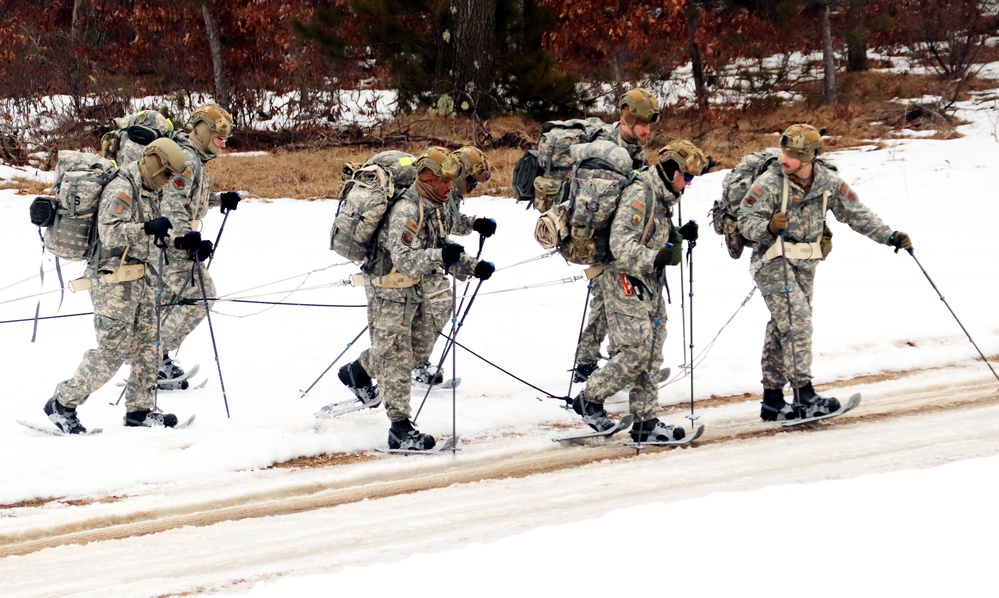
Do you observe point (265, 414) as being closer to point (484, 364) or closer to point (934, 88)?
point (484, 364)

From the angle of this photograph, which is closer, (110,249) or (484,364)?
(110,249)

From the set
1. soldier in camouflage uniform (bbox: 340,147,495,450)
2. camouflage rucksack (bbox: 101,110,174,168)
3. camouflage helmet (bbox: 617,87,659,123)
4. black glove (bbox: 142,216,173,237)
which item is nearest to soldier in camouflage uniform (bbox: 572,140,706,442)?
camouflage helmet (bbox: 617,87,659,123)

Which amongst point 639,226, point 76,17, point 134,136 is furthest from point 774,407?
point 76,17

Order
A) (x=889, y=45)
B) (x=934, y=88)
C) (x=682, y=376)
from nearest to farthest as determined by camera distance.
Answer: (x=682, y=376) → (x=934, y=88) → (x=889, y=45)

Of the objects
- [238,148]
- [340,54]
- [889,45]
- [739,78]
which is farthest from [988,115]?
[238,148]

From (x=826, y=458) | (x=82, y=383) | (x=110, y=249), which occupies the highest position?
(x=110, y=249)

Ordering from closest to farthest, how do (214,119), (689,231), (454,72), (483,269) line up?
(483,269), (689,231), (214,119), (454,72)

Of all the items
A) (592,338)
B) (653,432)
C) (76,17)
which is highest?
(76,17)

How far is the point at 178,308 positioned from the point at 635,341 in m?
3.99

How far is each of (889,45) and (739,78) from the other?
263 inches

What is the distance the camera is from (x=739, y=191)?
28.2 ft

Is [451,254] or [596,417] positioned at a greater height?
[451,254]

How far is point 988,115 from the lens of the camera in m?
20.8

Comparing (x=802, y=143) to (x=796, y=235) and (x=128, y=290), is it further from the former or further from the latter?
(x=128, y=290)
